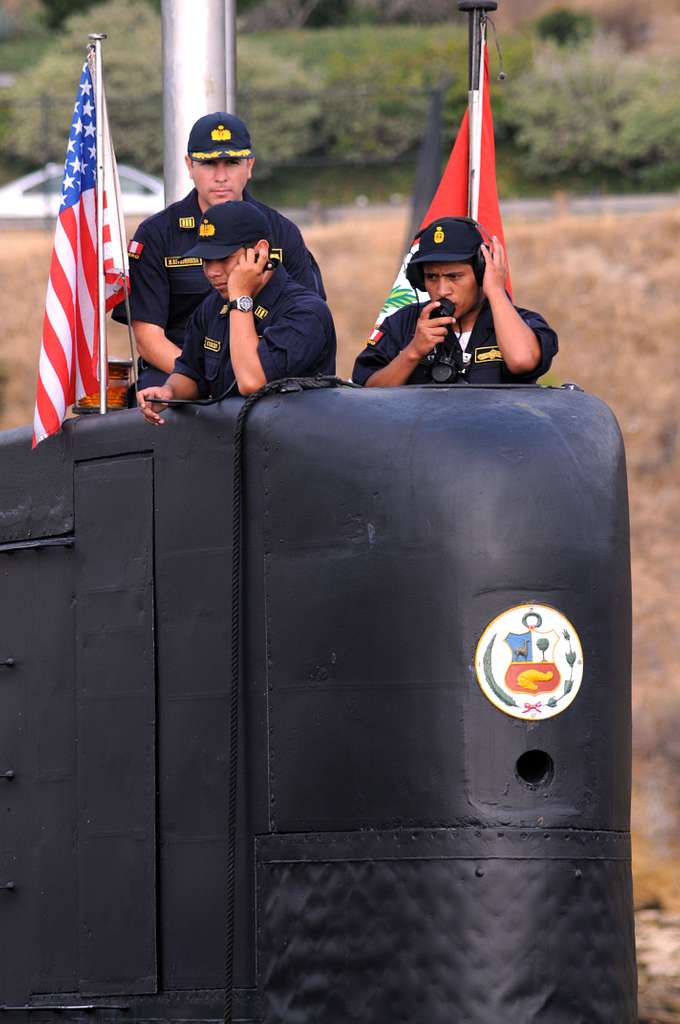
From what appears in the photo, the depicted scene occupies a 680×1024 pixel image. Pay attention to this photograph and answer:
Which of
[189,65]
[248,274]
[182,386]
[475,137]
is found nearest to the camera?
[248,274]

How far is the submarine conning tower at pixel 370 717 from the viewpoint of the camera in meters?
5.46

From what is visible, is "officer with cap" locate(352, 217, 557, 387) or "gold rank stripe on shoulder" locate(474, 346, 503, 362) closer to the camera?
"officer with cap" locate(352, 217, 557, 387)

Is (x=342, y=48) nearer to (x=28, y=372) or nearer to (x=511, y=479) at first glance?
(x=28, y=372)

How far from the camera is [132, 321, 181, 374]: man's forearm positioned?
25.6 feet

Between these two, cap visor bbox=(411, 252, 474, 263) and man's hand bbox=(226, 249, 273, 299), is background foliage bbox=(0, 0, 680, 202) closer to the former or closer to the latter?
cap visor bbox=(411, 252, 474, 263)

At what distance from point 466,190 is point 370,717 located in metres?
4.30

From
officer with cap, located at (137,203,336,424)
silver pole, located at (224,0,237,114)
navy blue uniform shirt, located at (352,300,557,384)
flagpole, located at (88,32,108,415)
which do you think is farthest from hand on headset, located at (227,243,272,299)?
silver pole, located at (224,0,237,114)

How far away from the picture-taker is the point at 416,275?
6.79 metres

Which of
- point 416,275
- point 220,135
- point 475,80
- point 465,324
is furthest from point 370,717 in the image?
point 475,80

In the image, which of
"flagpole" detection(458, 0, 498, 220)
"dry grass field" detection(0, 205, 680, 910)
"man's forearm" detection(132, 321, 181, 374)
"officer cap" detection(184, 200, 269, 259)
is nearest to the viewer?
"officer cap" detection(184, 200, 269, 259)

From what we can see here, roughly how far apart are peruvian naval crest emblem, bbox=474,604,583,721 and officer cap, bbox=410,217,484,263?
5.37ft

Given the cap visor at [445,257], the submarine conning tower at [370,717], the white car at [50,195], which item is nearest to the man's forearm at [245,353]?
the submarine conning tower at [370,717]

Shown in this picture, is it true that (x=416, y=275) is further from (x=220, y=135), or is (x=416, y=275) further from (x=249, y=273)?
(x=220, y=135)

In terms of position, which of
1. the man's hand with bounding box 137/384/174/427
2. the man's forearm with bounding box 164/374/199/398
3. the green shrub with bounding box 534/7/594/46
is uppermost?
the green shrub with bounding box 534/7/594/46
